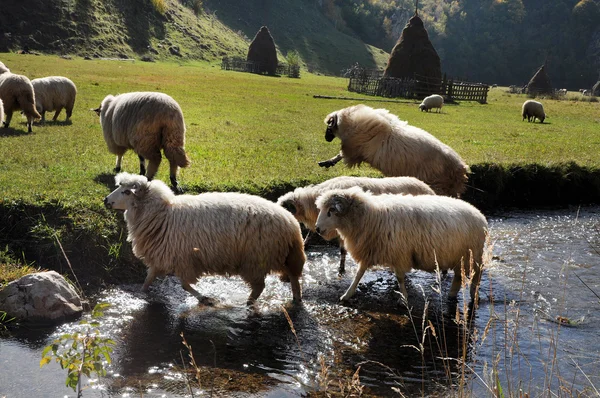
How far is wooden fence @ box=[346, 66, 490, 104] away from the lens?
42.7 meters

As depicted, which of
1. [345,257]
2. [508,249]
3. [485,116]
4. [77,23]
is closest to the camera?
[345,257]

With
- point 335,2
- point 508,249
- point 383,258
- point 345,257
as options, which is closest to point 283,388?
point 383,258

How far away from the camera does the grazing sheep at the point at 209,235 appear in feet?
24.4

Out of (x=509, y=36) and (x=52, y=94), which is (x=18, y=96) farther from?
(x=509, y=36)

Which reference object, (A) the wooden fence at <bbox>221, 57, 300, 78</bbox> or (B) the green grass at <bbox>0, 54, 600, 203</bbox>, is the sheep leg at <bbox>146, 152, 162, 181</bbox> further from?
(A) the wooden fence at <bbox>221, 57, 300, 78</bbox>

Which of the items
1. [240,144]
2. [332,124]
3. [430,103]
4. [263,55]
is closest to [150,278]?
[332,124]

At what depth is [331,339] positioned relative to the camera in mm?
6746

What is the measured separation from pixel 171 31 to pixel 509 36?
304 ft

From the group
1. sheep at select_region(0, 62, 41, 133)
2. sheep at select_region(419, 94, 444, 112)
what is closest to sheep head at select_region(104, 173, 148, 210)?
sheep at select_region(0, 62, 41, 133)

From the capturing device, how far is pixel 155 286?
8078 millimetres

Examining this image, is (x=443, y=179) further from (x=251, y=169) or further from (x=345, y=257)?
(x=251, y=169)

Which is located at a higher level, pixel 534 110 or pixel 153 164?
pixel 534 110

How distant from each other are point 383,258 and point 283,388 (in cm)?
280

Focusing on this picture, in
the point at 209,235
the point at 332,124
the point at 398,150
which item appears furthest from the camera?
the point at 332,124
